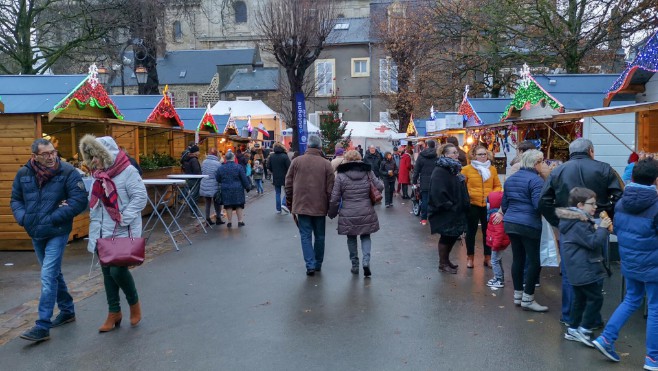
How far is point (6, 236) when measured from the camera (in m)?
9.63

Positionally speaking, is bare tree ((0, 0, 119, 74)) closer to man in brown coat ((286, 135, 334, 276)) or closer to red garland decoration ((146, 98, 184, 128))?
red garland decoration ((146, 98, 184, 128))

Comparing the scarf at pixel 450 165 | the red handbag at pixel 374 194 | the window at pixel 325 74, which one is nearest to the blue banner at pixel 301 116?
the red handbag at pixel 374 194

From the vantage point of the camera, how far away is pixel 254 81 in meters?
51.8

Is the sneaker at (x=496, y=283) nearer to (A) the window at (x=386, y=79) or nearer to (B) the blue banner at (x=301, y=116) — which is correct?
(B) the blue banner at (x=301, y=116)

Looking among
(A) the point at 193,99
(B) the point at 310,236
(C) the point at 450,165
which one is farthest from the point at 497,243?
(A) the point at 193,99

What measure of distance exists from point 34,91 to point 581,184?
348 inches

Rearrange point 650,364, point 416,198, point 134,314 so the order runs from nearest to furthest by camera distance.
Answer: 1. point 650,364
2. point 134,314
3. point 416,198

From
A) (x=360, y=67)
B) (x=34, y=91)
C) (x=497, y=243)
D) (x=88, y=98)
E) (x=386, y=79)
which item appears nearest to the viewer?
(x=497, y=243)

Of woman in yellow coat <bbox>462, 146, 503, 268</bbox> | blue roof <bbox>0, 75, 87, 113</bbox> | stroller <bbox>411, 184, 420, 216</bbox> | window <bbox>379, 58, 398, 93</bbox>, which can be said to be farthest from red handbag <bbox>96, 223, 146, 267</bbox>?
window <bbox>379, 58, 398, 93</bbox>

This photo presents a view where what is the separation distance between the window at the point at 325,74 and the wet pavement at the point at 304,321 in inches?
1508

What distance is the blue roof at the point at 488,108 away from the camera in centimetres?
1736

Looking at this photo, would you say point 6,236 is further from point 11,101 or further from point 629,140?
point 629,140

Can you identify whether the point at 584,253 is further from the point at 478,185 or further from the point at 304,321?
the point at 478,185

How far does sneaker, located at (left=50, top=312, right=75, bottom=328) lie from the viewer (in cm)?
573
